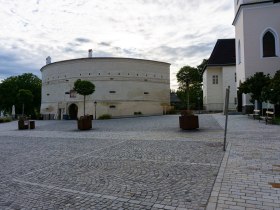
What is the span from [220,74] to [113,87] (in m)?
16.6

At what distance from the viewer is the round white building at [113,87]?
150 feet

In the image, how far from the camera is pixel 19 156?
9.98m

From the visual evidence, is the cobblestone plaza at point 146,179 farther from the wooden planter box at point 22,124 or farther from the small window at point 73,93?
the small window at point 73,93

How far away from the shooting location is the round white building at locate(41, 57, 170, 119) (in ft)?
150

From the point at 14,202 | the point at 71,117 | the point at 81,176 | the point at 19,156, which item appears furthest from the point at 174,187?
the point at 71,117

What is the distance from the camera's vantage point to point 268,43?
89.8 feet

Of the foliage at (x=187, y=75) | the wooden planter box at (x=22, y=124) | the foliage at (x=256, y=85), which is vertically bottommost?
the wooden planter box at (x=22, y=124)

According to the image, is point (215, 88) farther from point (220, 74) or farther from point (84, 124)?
point (84, 124)

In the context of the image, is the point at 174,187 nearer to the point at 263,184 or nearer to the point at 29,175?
the point at 263,184

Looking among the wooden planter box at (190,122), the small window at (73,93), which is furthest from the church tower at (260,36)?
the small window at (73,93)

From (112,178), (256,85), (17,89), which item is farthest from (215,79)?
(17,89)

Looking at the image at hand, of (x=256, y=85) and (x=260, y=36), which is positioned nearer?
(x=256, y=85)

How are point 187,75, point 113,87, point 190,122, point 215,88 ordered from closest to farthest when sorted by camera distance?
point 190,122
point 215,88
point 113,87
point 187,75

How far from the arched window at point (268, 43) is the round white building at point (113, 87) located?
23.1 meters
